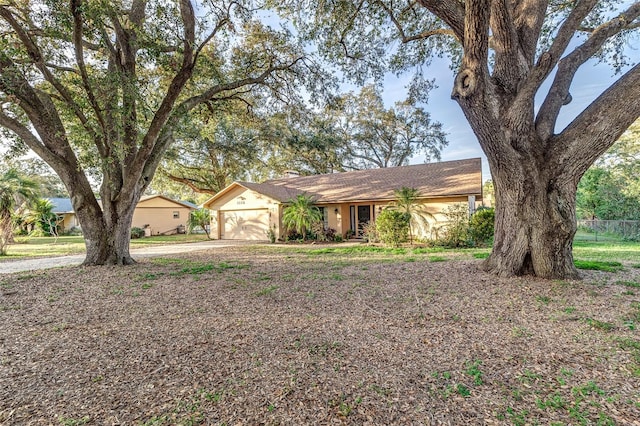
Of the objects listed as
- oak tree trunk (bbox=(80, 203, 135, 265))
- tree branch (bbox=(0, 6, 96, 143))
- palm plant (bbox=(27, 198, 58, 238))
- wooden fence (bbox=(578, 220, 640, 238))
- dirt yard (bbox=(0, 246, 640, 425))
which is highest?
tree branch (bbox=(0, 6, 96, 143))

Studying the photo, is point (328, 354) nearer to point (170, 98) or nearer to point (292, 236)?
point (170, 98)

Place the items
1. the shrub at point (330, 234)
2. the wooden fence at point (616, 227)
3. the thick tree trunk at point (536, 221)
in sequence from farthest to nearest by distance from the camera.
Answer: the shrub at point (330, 234) → the wooden fence at point (616, 227) → the thick tree trunk at point (536, 221)

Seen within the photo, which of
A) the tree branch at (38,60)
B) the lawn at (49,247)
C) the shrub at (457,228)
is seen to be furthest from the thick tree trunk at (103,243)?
the shrub at (457,228)

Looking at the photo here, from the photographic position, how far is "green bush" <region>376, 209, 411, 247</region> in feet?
40.8

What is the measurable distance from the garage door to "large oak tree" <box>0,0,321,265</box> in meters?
8.46

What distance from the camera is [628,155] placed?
19531 millimetres

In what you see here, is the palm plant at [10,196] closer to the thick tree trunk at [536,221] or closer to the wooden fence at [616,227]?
the thick tree trunk at [536,221]

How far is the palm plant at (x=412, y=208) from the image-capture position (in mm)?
12898

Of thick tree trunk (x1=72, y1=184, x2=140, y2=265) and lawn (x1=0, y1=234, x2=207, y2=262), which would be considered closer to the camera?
thick tree trunk (x1=72, y1=184, x2=140, y2=265)

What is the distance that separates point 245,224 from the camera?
1794 cm

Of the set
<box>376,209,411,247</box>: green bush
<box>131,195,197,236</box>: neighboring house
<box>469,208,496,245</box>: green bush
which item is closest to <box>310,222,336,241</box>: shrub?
<box>376,209,411,247</box>: green bush

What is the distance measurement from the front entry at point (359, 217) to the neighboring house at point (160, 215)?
53.7ft

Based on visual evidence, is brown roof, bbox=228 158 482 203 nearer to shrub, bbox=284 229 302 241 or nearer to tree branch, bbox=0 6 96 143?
shrub, bbox=284 229 302 241

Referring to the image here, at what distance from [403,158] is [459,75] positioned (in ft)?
69.1
